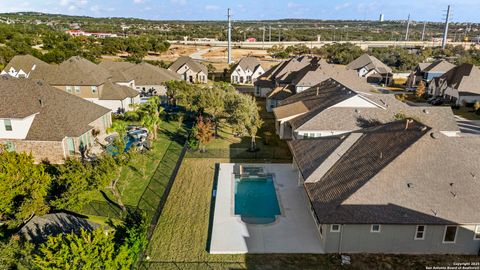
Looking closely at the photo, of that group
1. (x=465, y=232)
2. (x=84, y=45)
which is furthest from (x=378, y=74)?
(x=84, y=45)

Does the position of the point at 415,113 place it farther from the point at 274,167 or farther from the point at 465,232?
the point at 465,232

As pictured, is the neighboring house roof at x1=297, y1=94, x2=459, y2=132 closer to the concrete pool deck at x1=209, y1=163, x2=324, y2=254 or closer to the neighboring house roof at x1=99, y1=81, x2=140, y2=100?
the concrete pool deck at x1=209, y1=163, x2=324, y2=254

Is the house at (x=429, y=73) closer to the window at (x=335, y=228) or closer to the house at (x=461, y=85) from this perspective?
the house at (x=461, y=85)

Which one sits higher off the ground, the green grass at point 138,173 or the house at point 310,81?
the house at point 310,81

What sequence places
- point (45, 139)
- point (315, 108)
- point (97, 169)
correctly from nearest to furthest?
point (97, 169) → point (45, 139) → point (315, 108)

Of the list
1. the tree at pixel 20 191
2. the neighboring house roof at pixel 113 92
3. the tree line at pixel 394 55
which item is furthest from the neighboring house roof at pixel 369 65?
the tree at pixel 20 191

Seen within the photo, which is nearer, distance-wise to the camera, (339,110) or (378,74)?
(339,110)

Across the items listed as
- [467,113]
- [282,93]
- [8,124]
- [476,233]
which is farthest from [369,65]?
[8,124]
